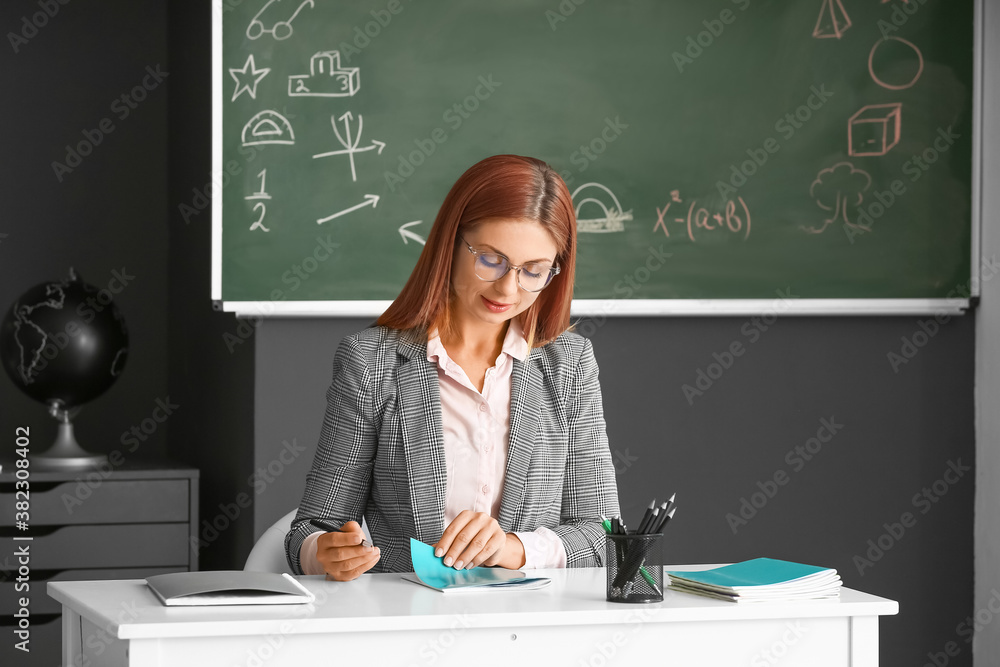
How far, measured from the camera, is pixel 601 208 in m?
2.89

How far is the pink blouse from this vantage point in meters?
1.82

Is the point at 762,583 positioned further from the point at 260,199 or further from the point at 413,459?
the point at 260,199

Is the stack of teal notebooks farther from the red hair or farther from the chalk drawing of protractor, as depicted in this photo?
the chalk drawing of protractor

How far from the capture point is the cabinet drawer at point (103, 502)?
2783 millimetres

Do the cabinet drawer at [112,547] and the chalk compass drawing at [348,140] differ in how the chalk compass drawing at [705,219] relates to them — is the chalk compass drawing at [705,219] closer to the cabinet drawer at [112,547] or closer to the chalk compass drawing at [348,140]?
the chalk compass drawing at [348,140]

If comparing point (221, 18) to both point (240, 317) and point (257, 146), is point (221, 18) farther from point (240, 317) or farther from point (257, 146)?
point (240, 317)

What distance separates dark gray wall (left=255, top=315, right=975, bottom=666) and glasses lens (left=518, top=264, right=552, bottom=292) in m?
1.17

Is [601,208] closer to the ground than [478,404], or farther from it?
farther from it

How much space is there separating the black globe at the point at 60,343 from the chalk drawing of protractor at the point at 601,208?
1.29 meters

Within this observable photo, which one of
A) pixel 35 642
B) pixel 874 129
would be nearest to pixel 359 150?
pixel 874 129

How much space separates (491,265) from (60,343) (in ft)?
5.40

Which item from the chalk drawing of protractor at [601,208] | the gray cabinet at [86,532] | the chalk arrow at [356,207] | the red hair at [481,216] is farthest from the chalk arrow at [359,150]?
the red hair at [481,216]

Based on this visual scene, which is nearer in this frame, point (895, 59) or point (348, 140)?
point (348, 140)

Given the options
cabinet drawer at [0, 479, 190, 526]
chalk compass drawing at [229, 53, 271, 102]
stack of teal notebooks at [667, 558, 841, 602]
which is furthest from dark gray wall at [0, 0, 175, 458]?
stack of teal notebooks at [667, 558, 841, 602]
